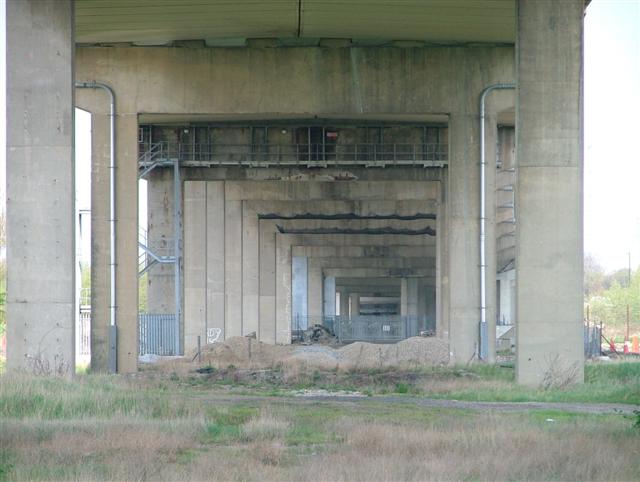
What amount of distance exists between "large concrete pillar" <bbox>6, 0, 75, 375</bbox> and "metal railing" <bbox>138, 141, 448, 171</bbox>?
19801mm

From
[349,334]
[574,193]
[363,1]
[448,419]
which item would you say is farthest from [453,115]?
[349,334]

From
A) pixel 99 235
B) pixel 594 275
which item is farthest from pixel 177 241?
pixel 594 275

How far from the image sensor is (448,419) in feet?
63.1

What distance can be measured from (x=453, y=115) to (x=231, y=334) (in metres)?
28.8

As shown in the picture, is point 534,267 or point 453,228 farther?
point 453,228

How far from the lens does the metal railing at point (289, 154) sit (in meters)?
47.3

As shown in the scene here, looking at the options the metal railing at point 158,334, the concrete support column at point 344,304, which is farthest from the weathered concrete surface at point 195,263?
the concrete support column at point 344,304

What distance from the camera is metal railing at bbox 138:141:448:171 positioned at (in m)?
47.3

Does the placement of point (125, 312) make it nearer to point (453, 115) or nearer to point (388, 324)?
point (453, 115)

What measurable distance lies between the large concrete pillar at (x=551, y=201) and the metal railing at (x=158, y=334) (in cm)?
2546

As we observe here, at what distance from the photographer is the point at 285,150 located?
1870 inches

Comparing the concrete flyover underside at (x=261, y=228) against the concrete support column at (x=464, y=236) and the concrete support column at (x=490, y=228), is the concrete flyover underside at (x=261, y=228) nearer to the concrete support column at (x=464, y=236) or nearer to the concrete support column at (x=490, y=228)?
the concrete support column at (x=490, y=228)

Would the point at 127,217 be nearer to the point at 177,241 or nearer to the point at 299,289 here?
the point at 177,241

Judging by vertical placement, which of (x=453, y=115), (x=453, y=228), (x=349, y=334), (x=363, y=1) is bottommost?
(x=349, y=334)
